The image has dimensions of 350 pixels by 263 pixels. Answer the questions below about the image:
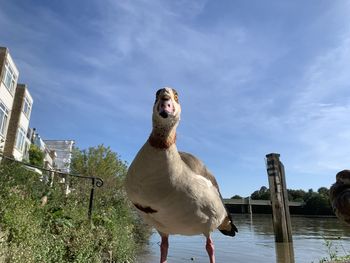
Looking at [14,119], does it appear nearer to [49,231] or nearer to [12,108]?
[12,108]

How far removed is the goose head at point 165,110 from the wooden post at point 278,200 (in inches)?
424

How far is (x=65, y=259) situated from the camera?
6.44 meters

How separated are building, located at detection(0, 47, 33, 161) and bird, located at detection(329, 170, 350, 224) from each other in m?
28.7

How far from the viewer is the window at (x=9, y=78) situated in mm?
30766

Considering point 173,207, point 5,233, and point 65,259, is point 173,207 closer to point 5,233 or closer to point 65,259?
point 5,233

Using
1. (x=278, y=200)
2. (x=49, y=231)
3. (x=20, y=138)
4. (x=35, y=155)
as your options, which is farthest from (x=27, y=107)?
(x=49, y=231)

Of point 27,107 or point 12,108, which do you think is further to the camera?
point 27,107

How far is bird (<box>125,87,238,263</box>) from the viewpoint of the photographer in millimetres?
2973

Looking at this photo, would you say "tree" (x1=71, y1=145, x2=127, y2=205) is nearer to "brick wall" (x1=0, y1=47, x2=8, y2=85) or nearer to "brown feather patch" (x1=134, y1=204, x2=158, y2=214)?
"brick wall" (x1=0, y1=47, x2=8, y2=85)

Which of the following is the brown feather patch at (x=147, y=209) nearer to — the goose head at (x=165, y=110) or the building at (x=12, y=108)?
the goose head at (x=165, y=110)

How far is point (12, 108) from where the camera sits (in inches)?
1420

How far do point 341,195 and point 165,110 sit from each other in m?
1.57

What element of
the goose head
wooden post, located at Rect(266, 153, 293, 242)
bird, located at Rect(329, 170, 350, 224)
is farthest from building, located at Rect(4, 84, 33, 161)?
bird, located at Rect(329, 170, 350, 224)

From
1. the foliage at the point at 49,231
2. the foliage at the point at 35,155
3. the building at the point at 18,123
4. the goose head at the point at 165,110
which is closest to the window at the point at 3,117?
the building at the point at 18,123
